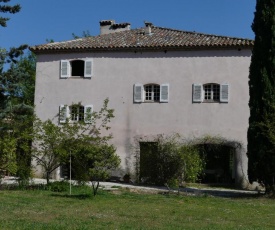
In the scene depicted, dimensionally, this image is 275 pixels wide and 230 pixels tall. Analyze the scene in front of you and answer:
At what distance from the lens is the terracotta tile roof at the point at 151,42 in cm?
2244

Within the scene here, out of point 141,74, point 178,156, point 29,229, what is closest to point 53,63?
point 141,74

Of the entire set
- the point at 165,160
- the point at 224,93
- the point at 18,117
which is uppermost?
the point at 224,93

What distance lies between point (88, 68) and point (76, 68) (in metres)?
1.29

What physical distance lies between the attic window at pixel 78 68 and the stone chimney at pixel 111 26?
341 cm

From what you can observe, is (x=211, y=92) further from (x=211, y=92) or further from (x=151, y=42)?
(x=151, y=42)

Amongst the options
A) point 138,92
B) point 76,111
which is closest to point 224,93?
point 138,92

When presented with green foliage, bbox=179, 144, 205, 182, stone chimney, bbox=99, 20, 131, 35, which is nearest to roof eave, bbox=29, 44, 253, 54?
stone chimney, bbox=99, 20, 131, 35

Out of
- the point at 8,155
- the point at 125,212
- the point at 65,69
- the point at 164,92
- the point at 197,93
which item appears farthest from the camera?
the point at 65,69

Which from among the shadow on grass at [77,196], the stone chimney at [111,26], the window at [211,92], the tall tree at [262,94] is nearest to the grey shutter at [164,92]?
the window at [211,92]

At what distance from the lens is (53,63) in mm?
24406

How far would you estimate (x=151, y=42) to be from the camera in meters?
23.5

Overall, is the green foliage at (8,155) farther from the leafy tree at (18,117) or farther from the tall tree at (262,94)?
the tall tree at (262,94)

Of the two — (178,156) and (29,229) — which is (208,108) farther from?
(29,229)

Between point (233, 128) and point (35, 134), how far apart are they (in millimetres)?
9991
